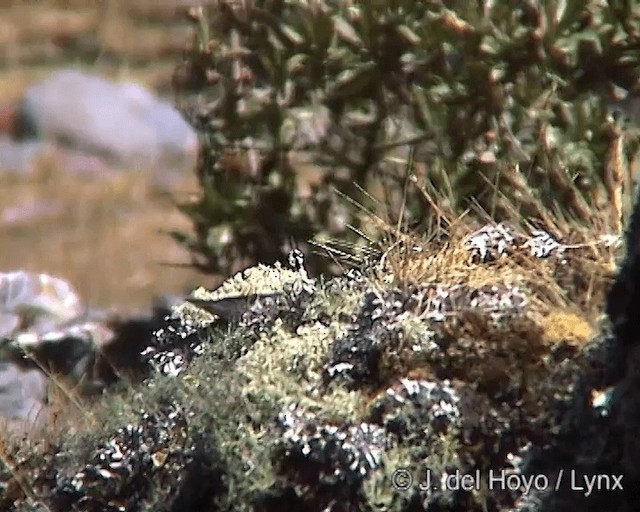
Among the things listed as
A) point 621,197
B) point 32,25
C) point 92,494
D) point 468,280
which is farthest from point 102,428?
point 32,25

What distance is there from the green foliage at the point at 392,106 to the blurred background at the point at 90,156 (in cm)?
149

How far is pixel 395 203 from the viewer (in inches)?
124

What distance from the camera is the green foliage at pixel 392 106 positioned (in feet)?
9.15

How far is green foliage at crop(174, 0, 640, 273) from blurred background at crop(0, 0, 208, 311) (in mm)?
1485

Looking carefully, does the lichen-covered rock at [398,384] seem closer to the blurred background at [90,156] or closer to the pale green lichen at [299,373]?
the pale green lichen at [299,373]

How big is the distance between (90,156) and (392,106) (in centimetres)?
316

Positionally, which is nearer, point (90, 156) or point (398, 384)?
point (398, 384)

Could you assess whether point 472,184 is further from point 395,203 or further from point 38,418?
point 38,418

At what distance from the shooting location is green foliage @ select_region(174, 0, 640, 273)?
2789 millimetres

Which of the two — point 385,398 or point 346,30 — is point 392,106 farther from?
point 385,398

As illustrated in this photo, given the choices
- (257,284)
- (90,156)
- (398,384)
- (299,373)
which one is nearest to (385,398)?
(398,384)

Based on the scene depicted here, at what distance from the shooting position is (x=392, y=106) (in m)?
3.02

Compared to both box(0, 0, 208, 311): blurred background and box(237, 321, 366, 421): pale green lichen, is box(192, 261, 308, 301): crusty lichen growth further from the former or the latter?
box(0, 0, 208, 311): blurred background

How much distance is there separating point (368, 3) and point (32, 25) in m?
4.00
